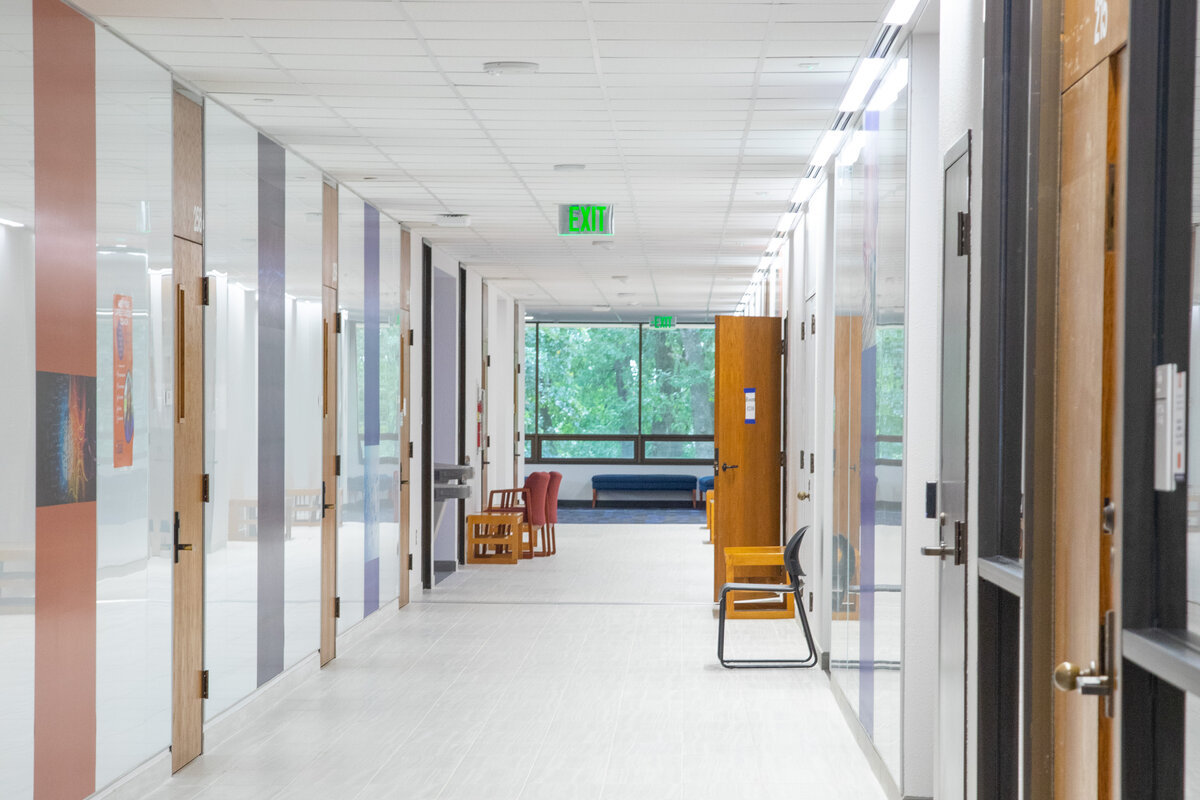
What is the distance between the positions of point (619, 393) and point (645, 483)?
5.77ft

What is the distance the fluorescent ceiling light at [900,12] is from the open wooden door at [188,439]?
296cm

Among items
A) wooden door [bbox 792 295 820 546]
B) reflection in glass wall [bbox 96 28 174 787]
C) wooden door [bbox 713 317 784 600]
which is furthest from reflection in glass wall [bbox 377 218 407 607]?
reflection in glass wall [bbox 96 28 174 787]

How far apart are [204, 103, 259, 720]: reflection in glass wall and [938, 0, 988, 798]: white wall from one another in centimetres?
335

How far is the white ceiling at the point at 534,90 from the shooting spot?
172 inches

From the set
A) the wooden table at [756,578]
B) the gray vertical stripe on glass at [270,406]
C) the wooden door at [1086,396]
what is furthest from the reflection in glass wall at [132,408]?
the wooden table at [756,578]

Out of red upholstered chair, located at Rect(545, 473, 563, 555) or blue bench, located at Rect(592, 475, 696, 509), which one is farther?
blue bench, located at Rect(592, 475, 696, 509)

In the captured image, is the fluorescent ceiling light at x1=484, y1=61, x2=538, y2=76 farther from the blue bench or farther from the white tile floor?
the blue bench

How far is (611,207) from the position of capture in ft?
27.7

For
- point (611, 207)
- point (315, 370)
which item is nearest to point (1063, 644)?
point (315, 370)

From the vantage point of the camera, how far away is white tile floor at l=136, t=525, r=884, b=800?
4.88 metres

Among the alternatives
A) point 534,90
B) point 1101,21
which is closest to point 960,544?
point 1101,21

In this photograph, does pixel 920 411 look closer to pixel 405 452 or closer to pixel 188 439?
pixel 188 439

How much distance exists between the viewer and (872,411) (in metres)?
5.03

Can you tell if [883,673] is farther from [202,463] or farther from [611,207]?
[611,207]
